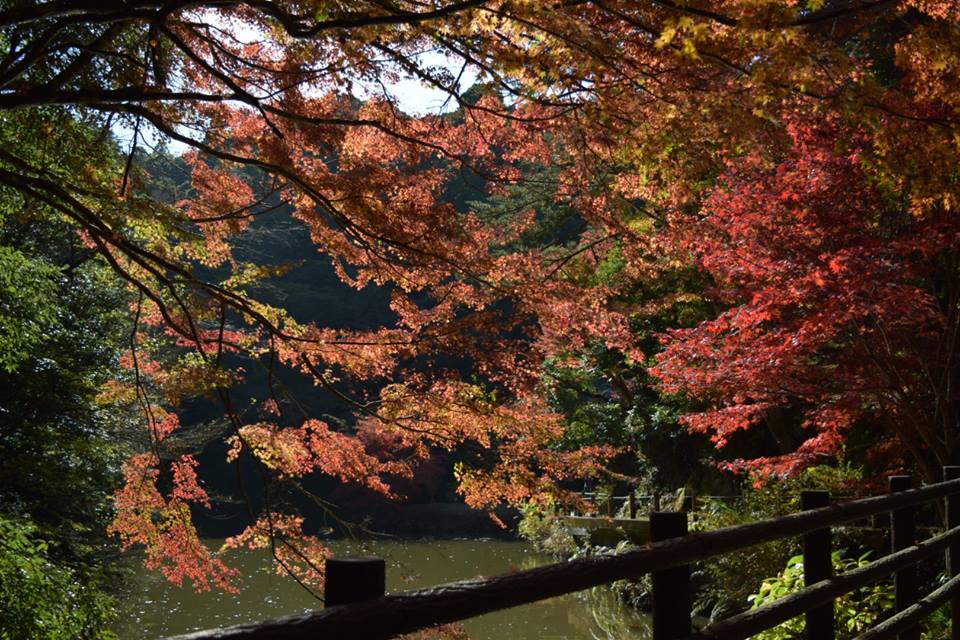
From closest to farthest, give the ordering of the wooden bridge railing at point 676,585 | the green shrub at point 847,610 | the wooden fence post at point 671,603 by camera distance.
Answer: the wooden bridge railing at point 676,585
the wooden fence post at point 671,603
the green shrub at point 847,610

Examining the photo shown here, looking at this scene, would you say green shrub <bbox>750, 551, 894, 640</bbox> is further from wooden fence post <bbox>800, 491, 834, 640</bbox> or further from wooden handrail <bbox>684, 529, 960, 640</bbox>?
wooden fence post <bbox>800, 491, 834, 640</bbox>

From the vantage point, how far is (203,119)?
564 cm

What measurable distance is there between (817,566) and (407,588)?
34.6ft

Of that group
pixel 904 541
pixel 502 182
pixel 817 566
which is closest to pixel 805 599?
pixel 817 566

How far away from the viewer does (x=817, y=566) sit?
293cm


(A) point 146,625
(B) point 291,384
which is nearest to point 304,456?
(A) point 146,625

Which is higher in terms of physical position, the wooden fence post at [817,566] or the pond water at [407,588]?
the wooden fence post at [817,566]

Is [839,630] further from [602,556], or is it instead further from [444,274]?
[602,556]

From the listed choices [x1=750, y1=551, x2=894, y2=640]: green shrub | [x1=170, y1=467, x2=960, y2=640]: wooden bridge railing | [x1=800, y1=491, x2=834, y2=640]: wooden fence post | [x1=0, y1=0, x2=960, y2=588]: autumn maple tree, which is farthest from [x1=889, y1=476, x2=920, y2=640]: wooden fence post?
[x1=750, y1=551, x2=894, y2=640]: green shrub

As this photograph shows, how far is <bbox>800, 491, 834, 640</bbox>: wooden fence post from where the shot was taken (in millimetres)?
2918

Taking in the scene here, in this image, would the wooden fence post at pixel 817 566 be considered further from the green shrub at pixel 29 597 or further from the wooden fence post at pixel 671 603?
the green shrub at pixel 29 597

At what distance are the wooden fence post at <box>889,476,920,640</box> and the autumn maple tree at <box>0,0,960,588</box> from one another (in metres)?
1.70

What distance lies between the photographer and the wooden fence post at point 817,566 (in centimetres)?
292

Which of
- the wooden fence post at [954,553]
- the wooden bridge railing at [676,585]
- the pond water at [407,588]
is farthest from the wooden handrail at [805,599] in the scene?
the pond water at [407,588]
